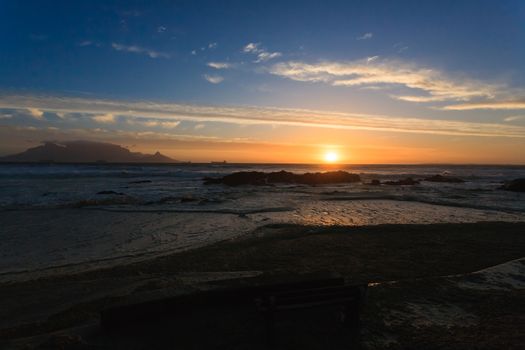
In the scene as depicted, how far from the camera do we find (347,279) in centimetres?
680

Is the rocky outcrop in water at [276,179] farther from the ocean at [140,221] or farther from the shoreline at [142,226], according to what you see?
the shoreline at [142,226]

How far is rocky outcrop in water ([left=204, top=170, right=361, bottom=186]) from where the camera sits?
1555 inches

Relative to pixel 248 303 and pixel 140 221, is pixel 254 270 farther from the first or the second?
pixel 140 221

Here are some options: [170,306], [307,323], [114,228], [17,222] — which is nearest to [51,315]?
[170,306]

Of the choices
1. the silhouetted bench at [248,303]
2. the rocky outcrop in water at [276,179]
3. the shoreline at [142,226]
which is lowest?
the shoreline at [142,226]

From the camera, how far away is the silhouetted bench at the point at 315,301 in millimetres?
4543

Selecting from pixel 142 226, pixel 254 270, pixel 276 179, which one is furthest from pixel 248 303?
pixel 276 179

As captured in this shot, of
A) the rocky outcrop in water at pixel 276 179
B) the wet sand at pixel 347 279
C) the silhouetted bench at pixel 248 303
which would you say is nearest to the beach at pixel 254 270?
the wet sand at pixel 347 279

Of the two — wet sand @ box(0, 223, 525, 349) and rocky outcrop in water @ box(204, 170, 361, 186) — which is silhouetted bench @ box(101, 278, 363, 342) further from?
rocky outcrop in water @ box(204, 170, 361, 186)

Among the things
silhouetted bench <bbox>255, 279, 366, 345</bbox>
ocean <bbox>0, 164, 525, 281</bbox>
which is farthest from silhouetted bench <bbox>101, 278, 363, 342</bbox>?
ocean <bbox>0, 164, 525, 281</bbox>

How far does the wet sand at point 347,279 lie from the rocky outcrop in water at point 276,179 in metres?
27.9

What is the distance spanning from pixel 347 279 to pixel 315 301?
2250 millimetres

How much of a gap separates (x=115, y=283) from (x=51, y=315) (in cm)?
147

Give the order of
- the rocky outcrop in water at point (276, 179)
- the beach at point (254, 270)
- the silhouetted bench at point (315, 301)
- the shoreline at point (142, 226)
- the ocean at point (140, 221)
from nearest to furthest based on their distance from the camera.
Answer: the silhouetted bench at point (315, 301) → the beach at point (254, 270) → the shoreline at point (142, 226) → the ocean at point (140, 221) → the rocky outcrop in water at point (276, 179)
